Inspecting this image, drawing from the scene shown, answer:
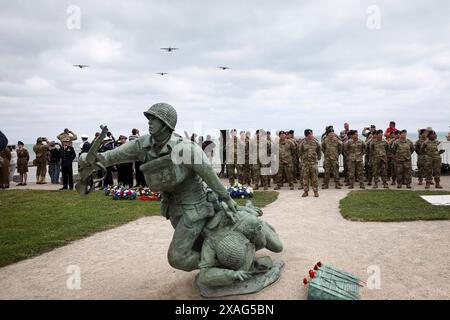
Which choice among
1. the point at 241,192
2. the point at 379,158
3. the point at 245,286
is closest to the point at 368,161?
the point at 379,158

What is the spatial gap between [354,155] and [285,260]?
9517mm

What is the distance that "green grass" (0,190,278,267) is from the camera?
7.25 metres

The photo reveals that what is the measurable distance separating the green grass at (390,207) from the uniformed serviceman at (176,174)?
17.9 feet

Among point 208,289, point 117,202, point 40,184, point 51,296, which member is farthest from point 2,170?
point 208,289

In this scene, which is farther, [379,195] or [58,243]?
[379,195]

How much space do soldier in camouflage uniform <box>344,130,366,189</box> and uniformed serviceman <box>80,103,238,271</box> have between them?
35.4 feet

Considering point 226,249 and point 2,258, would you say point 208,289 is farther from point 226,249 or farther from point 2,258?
point 2,258

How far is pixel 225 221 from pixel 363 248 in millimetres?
3051

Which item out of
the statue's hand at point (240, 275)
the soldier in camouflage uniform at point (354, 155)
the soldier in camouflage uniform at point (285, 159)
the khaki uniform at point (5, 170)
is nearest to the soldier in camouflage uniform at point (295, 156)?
the soldier in camouflage uniform at point (285, 159)

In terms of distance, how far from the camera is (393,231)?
7.59m

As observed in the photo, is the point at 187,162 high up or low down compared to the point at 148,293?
up

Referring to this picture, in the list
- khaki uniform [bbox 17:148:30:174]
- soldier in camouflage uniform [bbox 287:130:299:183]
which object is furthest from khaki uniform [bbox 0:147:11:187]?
soldier in camouflage uniform [bbox 287:130:299:183]
